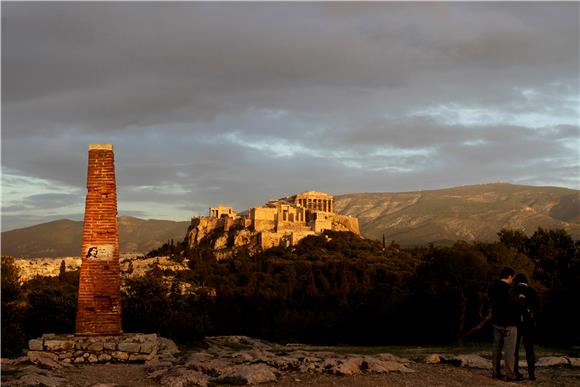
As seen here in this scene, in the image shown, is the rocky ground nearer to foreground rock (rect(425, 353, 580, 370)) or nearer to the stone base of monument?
foreground rock (rect(425, 353, 580, 370))

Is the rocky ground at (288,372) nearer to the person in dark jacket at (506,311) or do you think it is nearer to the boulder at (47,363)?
the boulder at (47,363)

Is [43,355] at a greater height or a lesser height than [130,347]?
lesser

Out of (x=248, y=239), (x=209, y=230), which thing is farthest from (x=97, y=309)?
(x=209, y=230)

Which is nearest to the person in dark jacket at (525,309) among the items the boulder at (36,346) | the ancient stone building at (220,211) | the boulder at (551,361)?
the boulder at (551,361)

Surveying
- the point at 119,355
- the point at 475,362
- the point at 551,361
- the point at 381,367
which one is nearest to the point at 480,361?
the point at 475,362

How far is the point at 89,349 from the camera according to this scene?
19906 mm

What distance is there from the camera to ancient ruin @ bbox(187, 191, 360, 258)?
140 metres

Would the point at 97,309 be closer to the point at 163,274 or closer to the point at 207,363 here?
the point at 207,363

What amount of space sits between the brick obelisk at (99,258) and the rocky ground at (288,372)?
163 cm

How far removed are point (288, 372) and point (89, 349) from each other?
6767 millimetres

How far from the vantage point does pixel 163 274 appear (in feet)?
366

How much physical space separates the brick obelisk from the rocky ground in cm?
163

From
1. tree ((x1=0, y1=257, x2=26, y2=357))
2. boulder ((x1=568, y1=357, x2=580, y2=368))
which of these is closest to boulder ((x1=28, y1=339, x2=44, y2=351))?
tree ((x1=0, y1=257, x2=26, y2=357))

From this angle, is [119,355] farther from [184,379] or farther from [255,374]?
[255,374]
